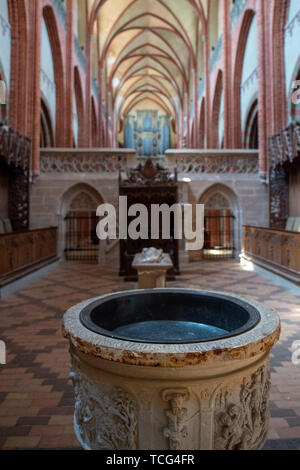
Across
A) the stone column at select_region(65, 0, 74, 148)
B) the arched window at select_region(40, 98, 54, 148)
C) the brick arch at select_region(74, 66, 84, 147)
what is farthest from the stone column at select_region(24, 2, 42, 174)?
the brick arch at select_region(74, 66, 84, 147)

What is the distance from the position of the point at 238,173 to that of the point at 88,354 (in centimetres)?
1094

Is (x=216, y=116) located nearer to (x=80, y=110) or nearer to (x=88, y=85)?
(x=88, y=85)

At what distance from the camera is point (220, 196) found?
39.8 ft

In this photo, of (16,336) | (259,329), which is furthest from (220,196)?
(259,329)

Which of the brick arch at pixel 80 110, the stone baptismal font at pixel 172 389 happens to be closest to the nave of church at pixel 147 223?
the stone baptismal font at pixel 172 389

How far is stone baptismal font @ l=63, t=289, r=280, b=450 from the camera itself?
163cm

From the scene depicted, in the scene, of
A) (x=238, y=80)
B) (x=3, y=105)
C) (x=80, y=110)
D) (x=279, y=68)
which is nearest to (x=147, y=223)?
(x=3, y=105)

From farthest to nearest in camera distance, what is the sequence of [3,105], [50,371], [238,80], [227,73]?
[227,73] < [238,80] < [3,105] < [50,371]

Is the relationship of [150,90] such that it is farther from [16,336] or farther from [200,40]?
[16,336]

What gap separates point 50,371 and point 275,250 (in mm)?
6560

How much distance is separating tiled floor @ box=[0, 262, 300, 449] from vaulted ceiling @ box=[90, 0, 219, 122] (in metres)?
18.3

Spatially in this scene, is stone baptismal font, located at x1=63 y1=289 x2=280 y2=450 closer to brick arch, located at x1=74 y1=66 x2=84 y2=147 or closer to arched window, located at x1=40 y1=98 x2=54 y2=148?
arched window, located at x1=40 y1=98 x2=54 y2=148

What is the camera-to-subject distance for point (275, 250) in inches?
320

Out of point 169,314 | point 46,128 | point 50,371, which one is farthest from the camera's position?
point 46,128
